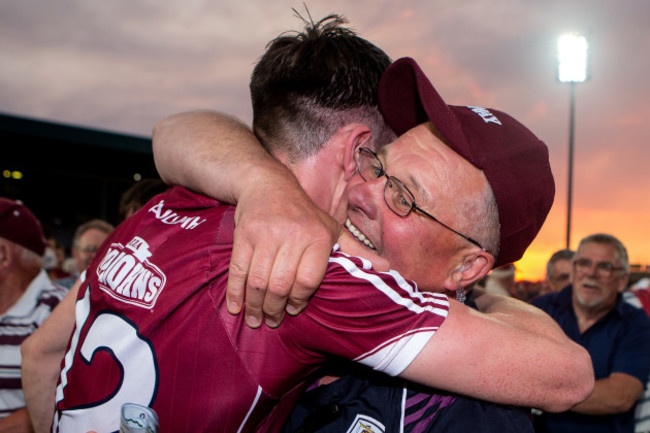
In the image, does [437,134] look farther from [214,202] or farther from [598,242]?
[598,242]

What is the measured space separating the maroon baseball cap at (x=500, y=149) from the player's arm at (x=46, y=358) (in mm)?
1388

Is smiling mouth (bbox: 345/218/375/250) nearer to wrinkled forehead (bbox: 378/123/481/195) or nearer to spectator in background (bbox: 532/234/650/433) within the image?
wrinkled forehead (bbox: 378/123/481/195)

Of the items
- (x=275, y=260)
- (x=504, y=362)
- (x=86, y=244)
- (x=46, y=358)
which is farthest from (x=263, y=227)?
(x=86, y=244)

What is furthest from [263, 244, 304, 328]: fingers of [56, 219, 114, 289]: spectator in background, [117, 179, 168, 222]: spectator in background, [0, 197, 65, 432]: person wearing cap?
[56, 219, 114, 289]: spectator in background

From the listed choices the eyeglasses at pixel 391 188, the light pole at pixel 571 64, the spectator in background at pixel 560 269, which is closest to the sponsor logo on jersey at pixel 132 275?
the eyeglasses at pixel 391 188

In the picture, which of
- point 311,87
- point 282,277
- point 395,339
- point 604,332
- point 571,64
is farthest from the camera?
point 571,64

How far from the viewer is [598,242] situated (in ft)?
17.5

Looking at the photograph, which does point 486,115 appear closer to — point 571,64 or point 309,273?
point 309,273

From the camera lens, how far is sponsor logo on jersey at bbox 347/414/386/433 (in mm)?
1515

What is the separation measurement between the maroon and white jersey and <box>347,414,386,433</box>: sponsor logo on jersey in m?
0.20

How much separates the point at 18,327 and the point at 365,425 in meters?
2.93

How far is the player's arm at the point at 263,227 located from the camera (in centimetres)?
116

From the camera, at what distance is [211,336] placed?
1278 mm

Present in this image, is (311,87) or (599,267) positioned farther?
(599,267)
